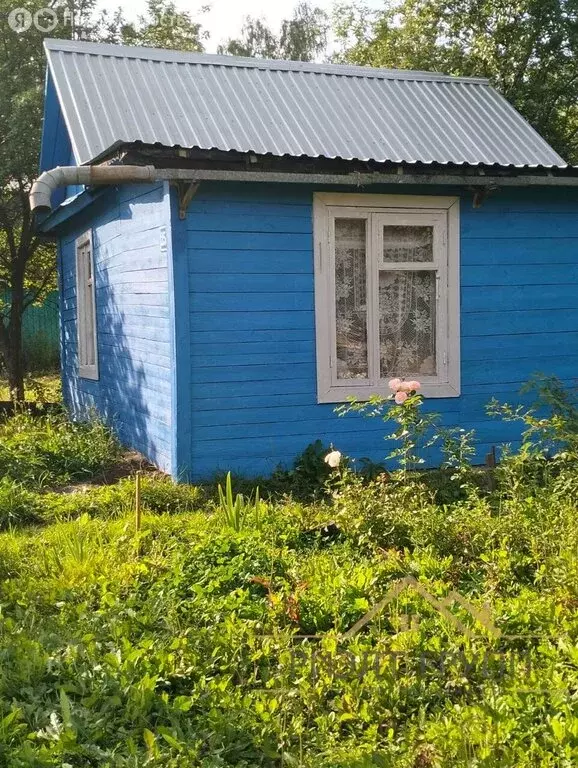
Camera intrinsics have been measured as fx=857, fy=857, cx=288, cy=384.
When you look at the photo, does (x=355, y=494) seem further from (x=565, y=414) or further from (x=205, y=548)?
(x=565, y=414)

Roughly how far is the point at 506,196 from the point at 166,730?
613 cm

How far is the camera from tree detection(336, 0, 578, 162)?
13477 mm

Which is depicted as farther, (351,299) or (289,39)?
(289,39)

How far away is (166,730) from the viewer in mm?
2910

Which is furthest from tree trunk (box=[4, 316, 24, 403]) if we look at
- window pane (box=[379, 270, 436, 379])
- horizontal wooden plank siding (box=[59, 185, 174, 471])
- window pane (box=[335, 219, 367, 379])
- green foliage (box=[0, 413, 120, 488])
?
window pane (box=[379, 270, 436, 379])

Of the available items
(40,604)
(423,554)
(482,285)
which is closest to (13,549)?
(40,604)

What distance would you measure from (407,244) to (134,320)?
2.68 m

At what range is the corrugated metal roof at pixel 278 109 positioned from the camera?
8.22 meters

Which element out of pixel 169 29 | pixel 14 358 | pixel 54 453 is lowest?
pixel 54 453

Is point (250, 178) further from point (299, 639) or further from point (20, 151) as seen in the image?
point (20, 151)

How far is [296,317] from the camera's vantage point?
7.24 m

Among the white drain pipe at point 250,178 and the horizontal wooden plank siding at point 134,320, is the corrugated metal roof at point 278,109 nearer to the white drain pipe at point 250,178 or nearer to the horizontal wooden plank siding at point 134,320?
the white drain pipe at point 250,178

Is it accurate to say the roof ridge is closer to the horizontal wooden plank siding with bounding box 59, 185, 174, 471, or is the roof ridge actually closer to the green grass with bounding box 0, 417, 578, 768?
the horizontal wooden plank siding with bounding box 59, 185, 174, 471

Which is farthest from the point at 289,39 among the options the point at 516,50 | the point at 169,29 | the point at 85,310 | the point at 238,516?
the point at 238,516
